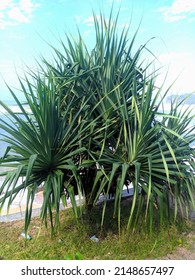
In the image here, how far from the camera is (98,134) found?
2.37 metres

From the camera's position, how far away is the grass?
231 cm

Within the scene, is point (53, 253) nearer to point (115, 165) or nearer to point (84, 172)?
point (84, 172)

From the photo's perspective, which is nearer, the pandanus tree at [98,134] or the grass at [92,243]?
the pandanus tree at [98,134]

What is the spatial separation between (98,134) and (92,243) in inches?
35.4

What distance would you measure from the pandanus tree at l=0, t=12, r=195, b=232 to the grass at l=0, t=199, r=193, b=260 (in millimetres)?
271

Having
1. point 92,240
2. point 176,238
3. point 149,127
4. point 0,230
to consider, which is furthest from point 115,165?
point 0,230

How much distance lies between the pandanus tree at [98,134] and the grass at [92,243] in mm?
271

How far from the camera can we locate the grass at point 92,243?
231 centimetres

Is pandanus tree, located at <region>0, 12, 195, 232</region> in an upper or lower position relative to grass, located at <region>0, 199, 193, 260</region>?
upper

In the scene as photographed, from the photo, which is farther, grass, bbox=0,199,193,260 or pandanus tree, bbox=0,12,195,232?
grass, bbox=0,199,193,260

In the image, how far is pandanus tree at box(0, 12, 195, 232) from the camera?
2.11 metres

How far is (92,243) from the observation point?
247cm

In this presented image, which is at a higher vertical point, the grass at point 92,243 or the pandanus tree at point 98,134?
the pandanus tree at point 98,134

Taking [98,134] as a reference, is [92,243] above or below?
below
